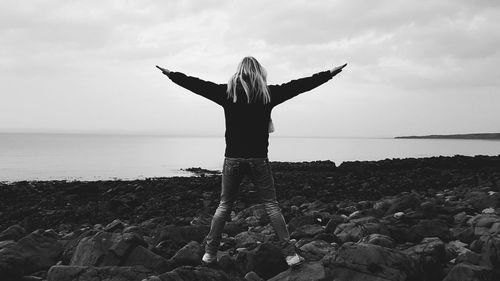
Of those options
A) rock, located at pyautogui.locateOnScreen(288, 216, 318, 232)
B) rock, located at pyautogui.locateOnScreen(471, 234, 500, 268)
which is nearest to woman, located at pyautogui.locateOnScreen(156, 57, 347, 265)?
rock, located at pyautogui.locateOnScreen(471, 234, 500, 268)

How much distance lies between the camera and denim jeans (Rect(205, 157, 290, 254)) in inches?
208

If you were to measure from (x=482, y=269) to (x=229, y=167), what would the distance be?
317 centimetres

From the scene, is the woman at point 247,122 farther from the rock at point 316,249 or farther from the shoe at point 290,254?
the rock at point 316,249

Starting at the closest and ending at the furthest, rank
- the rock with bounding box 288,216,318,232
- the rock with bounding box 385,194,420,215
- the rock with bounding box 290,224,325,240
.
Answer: the rock with bounding box 290,224,325,240, the rock with bounding box 288,216,318,232, the rock with bounding box 385,194,420,215

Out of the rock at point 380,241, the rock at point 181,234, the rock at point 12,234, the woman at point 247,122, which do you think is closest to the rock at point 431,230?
the rock at point 380,241

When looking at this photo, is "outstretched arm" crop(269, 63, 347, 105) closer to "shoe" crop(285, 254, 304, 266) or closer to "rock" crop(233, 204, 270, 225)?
"shoe" crop(285, 254, 304, 266)

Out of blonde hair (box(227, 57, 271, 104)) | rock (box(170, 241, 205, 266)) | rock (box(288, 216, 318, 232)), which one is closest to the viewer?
blonde hair (box(227, 57, 271, 104))

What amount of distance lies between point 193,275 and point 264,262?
4.31 ft

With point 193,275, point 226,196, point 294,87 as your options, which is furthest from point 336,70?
point 193,275

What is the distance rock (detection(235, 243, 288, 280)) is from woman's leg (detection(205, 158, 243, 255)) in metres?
0.46

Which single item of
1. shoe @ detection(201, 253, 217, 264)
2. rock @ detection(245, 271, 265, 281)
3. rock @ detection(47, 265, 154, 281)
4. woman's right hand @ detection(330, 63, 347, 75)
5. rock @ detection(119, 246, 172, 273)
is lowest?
rock @ detection(245, 271, 265, 281)

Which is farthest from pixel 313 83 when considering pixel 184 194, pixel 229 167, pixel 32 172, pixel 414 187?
pixel 32 172

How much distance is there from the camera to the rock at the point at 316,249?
6090mm

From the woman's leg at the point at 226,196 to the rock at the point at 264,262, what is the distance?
46 centimetres
